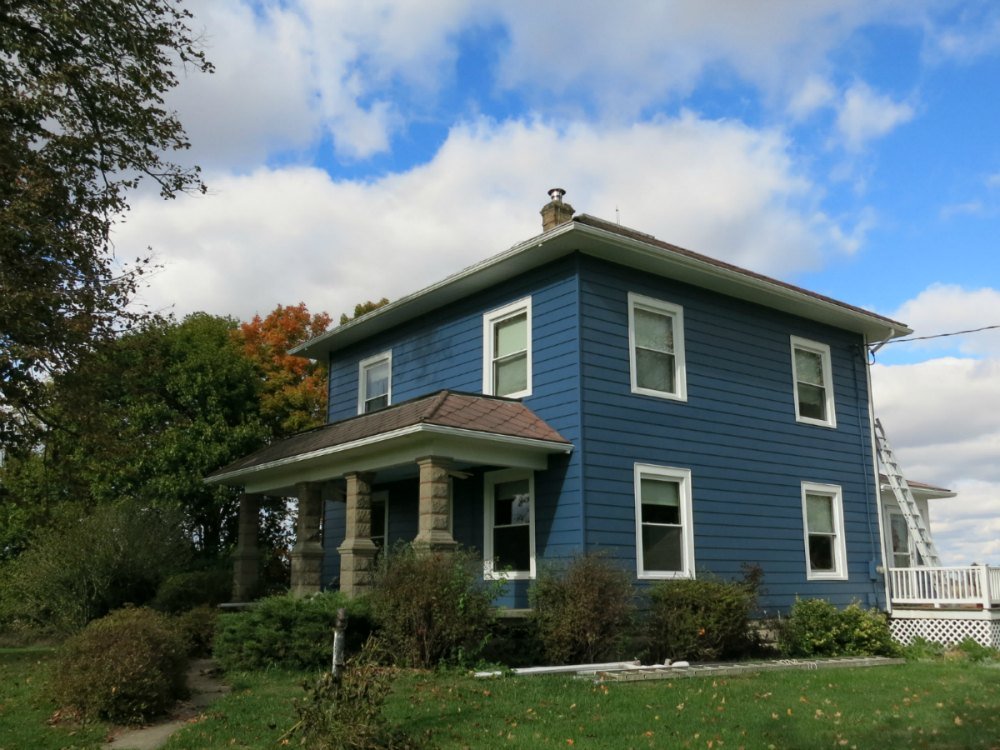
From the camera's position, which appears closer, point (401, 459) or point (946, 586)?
point (401, 459)

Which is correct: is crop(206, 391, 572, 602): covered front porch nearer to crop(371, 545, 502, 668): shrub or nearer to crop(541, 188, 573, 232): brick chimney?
crop(371, 545, 502, 668): shrub

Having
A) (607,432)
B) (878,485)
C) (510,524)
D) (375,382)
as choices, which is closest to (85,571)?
(375,382)

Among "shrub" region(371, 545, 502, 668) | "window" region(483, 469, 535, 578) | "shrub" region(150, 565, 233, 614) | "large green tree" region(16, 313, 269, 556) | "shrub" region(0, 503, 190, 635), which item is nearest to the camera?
"shrub" region(371, 545, 502, 668)

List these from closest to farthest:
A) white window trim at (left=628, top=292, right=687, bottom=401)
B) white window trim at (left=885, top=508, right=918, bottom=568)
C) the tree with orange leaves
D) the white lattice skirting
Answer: white window trim at (left=628, top=292, right=687, bottom=401)
the white lattice skirting
white window trim at (left=885, top=508, right=918, bottom=568)
the tree with orange leaves

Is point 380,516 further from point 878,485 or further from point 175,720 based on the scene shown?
point 878,485

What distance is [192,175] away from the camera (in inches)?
576

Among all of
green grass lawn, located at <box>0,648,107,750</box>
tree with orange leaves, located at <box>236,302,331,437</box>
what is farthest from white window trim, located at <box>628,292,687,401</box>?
tree with orange leaves, located at <box>236,302,331,437</box>

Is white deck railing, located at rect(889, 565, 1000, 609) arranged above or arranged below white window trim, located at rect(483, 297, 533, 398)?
below

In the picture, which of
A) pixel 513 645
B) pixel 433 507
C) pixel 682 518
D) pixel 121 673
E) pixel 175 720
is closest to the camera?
pixel 121 673

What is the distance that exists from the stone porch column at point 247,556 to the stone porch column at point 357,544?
485 cm

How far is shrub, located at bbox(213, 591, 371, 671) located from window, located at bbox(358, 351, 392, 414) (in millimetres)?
6719

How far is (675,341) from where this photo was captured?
1541 cm

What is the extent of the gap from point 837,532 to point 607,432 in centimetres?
611

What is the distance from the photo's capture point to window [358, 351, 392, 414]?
1864cm
